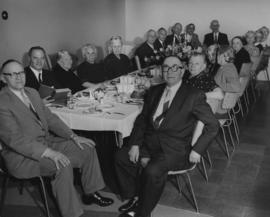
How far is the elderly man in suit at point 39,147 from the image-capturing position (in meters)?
3.01

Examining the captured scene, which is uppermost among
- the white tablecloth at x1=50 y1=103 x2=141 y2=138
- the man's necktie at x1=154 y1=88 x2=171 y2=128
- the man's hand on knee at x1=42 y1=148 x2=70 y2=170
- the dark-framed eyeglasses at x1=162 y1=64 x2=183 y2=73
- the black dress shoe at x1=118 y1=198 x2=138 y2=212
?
the dark-framed eyeglasses at x1=162 y1=64 x2=183 y2=73

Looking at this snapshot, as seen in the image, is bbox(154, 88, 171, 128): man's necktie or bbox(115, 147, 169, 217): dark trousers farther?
bbox(154, 88, 171, 128): man's necktie

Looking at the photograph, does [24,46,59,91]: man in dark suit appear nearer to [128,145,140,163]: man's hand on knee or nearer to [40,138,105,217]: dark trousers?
[40,138,105,217]: dark trousers

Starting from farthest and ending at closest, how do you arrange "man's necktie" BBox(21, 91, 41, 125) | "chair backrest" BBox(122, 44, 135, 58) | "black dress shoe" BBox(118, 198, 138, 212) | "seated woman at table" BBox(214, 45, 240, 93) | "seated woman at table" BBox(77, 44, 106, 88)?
"chair backrest" BBox(122, 44, 135, 58) < "seated woman at table" BBox(77, 44, 106, 88) < "seated woman at table" BBox(214, 45, 240, 93) < "black dress shoe" BBox(118, 198, 138, 212) < "man's necktie" BBox(21, 91, 41, 125)

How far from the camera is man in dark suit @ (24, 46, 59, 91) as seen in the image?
4.55 m

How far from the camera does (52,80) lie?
186 inches

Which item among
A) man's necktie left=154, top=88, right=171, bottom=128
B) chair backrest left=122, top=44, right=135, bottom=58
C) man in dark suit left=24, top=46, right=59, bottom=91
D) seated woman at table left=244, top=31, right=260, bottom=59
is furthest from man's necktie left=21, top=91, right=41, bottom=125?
chair backrest left=122, top=44, right=135, bottom=58

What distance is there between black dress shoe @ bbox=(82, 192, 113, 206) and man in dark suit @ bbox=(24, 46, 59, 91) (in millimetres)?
1573

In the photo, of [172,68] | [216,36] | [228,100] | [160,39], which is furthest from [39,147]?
[216,36]

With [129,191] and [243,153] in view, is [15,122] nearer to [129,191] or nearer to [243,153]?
[129,191]

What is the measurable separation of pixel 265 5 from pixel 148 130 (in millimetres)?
6447

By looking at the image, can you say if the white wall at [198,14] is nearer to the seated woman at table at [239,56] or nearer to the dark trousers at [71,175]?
the seated woman at table at [239,56]

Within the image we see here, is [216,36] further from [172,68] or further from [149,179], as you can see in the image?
[149,179]

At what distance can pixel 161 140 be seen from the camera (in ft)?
10.7
